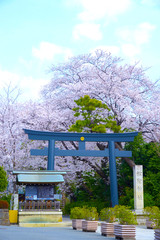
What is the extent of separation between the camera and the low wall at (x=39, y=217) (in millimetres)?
24094

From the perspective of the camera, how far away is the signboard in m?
27.5

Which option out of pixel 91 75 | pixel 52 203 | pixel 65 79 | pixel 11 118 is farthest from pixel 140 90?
pixel 52 203

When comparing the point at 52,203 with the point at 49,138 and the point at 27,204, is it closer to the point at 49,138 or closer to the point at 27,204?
the point at 27,204

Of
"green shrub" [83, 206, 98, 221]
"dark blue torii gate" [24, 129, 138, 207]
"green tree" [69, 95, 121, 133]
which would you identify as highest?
"green tree" [69, 95, 121, 133]

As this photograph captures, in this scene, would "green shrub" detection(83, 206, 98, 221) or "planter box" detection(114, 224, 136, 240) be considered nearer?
"planter box" detection(114, 224, 136, 240)

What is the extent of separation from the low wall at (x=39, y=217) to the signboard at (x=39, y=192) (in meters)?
2.72

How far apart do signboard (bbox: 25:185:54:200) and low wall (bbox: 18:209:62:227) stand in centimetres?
272

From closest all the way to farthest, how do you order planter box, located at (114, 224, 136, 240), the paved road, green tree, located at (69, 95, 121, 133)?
the paved road < planter box, located at (114, 224, 136, 240) < green tree, located at (69, 95, 121, 133)

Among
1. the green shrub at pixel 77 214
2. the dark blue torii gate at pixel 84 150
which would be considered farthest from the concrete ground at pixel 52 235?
the dark blue torii gate at pixel 84 150

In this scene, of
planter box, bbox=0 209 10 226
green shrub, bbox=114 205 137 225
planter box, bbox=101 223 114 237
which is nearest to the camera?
green shrub, bbox=114 205 137 225

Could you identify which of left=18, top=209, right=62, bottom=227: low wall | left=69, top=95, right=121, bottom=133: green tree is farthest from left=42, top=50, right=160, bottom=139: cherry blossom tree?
left=18, top=209, right=62, bottom=227: low wall

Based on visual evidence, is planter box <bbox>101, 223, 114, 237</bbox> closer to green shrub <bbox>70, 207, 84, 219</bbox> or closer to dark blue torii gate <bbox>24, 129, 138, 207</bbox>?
green shrub <bbox>70, 207, 84, 219</bbox>

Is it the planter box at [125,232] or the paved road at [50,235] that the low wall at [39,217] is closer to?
the paved road at [50,235]

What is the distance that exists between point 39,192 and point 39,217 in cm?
382
